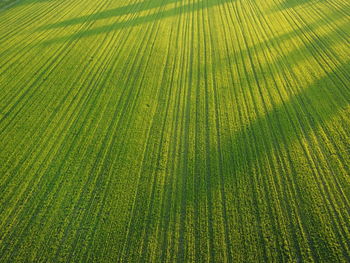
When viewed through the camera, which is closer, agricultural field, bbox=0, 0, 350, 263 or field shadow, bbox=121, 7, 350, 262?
field shadow, bbox=121, 7, 350, 262

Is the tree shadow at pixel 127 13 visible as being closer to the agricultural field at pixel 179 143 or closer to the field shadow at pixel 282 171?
the agricultural field at pixel 179 143

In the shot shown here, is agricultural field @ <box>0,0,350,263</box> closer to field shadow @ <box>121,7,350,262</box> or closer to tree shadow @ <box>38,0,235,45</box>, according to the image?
field shadow @ <box>121,7,350,262</box>

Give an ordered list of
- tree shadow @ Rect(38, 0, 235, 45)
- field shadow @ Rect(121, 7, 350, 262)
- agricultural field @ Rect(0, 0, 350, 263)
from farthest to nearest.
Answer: tree shadow @ Rect(38, 0, 235, 45), agricultural field @ Rect(0, 0, 350, 263), field shadow @ Rect(121, 7, 350, 262)

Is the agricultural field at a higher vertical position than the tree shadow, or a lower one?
lower

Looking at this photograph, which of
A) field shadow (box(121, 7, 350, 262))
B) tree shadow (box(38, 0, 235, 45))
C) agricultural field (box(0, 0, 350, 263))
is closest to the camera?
field shadow (box(121, 7, 350, 262))

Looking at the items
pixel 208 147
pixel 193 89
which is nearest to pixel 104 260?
pixel 208 147

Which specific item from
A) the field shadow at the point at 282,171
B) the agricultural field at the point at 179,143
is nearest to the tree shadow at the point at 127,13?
the agricultural field at the point at 179,143

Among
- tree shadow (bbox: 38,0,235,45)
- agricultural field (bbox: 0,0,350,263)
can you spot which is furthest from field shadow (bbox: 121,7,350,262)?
tree shadow (bbox: 38,0,235,45)

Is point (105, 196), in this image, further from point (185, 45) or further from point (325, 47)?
point (325, 47)
